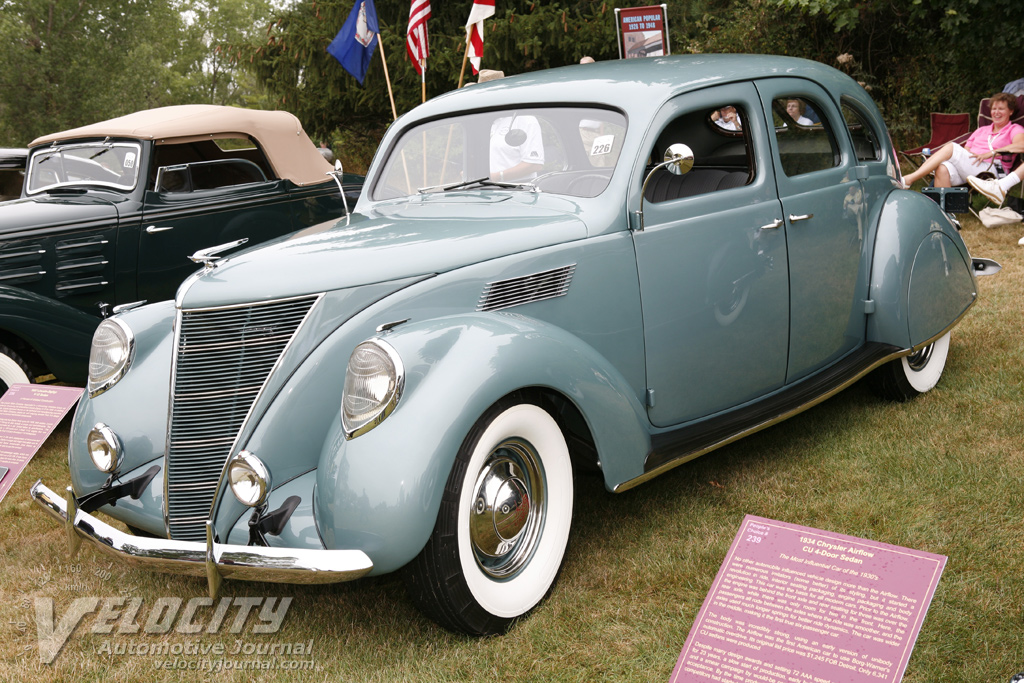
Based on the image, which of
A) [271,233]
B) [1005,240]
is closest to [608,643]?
[271,233]

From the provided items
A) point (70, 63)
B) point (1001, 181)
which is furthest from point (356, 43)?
point (70, 63)

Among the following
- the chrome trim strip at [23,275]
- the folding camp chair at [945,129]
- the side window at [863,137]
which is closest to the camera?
the side window at [863,137]

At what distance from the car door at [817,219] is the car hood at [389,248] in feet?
3.88

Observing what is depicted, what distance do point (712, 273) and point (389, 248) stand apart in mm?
1351

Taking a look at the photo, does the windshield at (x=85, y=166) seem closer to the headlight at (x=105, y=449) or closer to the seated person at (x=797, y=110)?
the headlight at (x=105, y=449)

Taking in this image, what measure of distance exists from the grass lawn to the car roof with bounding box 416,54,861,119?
1.68 m

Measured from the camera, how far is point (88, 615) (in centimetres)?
310

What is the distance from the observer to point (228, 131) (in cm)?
646

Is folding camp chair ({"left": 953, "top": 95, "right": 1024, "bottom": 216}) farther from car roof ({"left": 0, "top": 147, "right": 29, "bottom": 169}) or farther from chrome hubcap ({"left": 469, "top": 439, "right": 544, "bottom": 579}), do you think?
car roof ({"left": 0, "top": 147, "right": 29, "bottom": 169})

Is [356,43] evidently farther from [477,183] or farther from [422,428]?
[422,428]

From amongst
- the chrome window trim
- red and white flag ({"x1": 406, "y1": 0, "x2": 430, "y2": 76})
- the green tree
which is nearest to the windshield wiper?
the chrome window trim

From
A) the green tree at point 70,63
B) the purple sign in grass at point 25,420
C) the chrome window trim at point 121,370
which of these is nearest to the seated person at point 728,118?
the chrome window trim at point 121,370

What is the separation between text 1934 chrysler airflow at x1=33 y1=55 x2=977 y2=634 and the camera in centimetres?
251

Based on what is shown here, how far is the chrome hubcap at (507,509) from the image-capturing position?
8.91 feet
